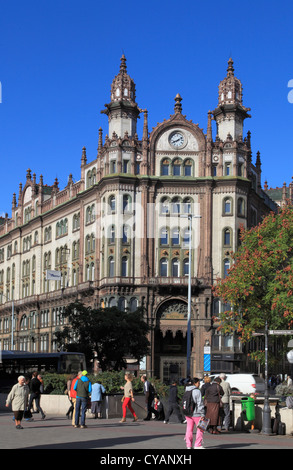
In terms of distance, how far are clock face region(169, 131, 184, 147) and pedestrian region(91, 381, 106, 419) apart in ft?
158

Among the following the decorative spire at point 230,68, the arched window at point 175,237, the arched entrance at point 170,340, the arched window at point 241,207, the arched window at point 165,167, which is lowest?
the arched entrance at point 170,340

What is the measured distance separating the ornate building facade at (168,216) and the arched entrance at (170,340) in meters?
0.09

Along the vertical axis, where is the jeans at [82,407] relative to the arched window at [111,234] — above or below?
below

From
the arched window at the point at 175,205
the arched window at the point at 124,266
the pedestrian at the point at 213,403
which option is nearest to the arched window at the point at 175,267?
the arched window at the point at 124,266

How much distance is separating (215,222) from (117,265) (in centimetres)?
1017

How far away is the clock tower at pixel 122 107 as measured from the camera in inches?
3155

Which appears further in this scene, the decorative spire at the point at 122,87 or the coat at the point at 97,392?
the decorative spire at the point at 122,87

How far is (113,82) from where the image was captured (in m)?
81.6

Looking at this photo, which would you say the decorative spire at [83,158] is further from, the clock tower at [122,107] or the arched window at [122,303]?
the arched window at [122,303]

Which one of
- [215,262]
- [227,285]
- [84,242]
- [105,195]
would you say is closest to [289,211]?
[227,285]

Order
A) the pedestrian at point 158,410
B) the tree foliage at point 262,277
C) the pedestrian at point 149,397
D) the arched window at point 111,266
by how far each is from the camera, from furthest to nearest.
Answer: the arched window at point 111,266 → the tree foliage at point 262,277 → the pedestrian at point 158,410 → the pedestrian at point 149,397

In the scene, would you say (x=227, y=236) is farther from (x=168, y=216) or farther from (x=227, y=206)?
(x=168, y=216)
